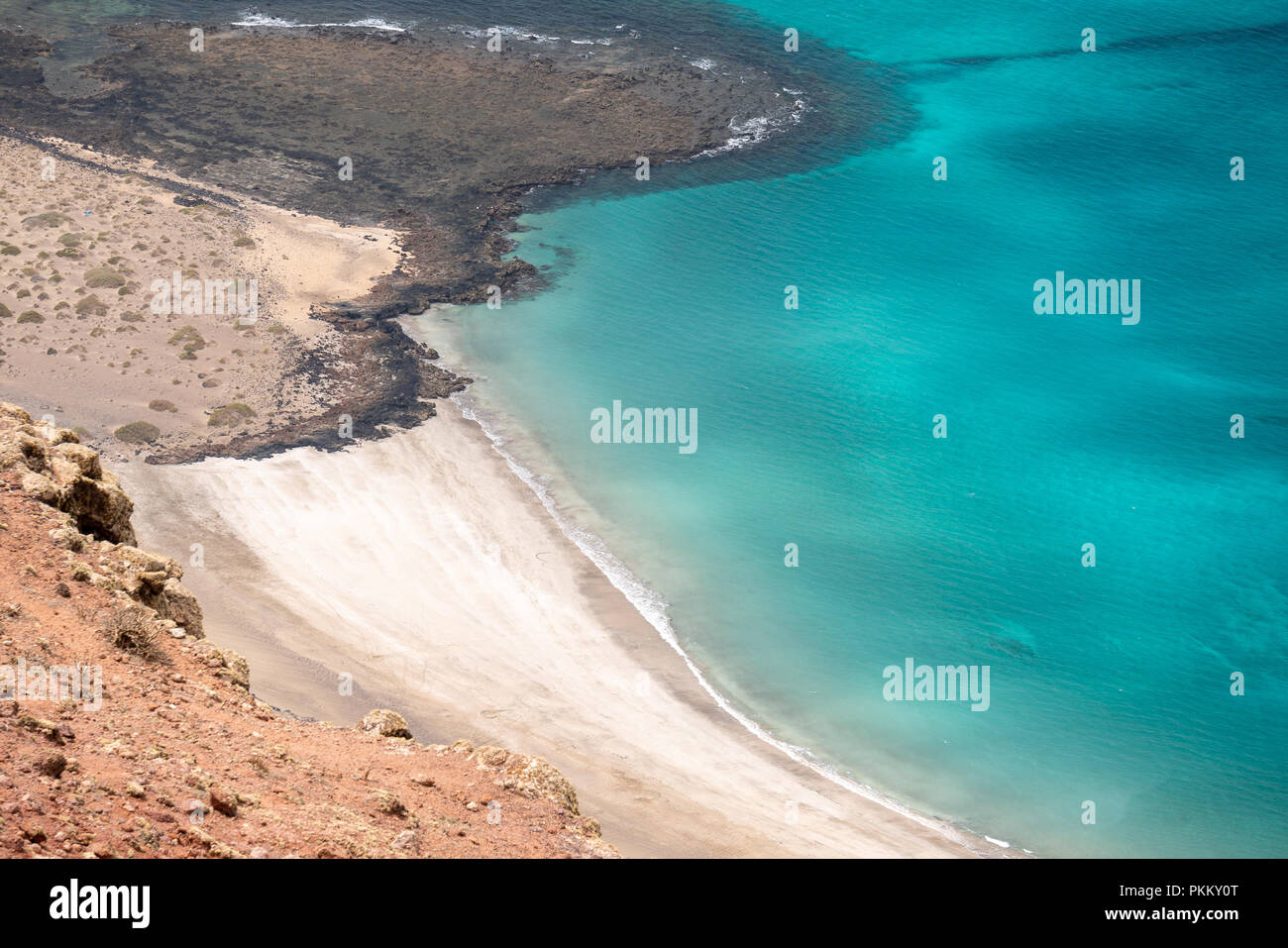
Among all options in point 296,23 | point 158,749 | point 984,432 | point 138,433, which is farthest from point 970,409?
point 296,23

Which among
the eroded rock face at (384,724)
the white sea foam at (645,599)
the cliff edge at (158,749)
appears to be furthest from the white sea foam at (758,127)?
the eroded rock face at (384,724)

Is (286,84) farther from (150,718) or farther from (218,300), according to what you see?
(150,718)

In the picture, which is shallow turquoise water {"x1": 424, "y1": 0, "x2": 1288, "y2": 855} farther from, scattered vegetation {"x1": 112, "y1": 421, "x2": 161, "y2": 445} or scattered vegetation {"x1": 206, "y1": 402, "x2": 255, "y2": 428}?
scattered vegetation {"x1": 112, "y1": 421, "x2": 161, "y2": 445}

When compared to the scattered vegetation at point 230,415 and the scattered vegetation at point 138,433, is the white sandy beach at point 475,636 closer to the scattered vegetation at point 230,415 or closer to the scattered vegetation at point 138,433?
the scattered vegetation at point 138,433

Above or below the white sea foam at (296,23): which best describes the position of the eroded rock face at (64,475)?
below

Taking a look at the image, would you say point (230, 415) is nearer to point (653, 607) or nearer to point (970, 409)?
point (653, 607)

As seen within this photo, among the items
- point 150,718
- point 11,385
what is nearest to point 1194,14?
point 11,385
